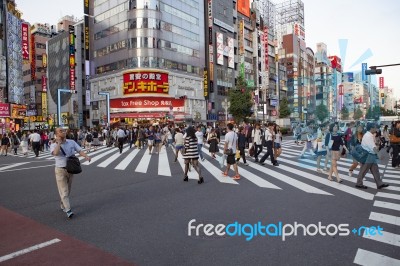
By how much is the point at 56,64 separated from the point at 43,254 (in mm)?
70028

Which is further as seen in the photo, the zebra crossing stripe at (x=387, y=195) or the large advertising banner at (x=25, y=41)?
the large advertising banner at (x=25, y=41)

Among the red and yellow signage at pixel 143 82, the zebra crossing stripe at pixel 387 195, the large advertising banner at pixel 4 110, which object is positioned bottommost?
the zebra crossing stripe at pixel 387 195

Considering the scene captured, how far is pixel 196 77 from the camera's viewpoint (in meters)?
49.8

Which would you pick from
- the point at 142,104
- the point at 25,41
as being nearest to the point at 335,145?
the point at 142,104

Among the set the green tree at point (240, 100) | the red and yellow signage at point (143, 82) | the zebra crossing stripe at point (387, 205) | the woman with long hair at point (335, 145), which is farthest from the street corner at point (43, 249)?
the green tree at point (240, 100)

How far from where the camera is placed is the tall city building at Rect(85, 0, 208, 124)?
42.4 metres

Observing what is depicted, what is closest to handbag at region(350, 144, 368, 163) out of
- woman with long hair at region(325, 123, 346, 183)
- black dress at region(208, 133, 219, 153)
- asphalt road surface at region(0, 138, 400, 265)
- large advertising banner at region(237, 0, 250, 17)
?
woman with long hair at region(325, 123, 346, 183)

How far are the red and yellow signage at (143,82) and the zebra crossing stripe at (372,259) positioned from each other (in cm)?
4002

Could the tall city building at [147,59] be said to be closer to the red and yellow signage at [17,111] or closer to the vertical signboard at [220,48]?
the vertical signboard at [220,48]

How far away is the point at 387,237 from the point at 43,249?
4.87 metres

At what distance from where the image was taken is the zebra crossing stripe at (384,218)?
5180 millimetres

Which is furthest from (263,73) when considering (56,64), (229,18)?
(56,64)

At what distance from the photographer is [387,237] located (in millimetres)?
4465

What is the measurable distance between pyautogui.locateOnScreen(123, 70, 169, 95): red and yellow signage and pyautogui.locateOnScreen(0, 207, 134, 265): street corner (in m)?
37.8
